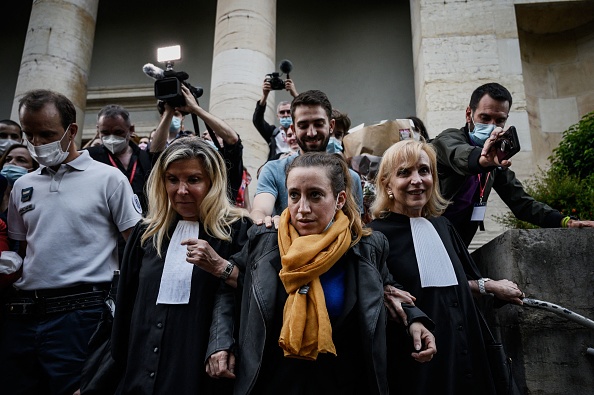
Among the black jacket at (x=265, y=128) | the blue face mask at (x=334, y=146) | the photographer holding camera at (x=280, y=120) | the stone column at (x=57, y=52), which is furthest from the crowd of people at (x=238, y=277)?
the stone column at (x=57, y=52)

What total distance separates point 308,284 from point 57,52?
880cm

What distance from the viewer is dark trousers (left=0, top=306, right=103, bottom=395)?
2564 mm

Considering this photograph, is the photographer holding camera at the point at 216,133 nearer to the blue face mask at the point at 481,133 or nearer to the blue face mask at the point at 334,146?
the blue face mask at the point at 334,146

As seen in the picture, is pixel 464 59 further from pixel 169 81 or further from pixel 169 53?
pixel 169 81

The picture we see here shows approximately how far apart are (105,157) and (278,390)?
271cm

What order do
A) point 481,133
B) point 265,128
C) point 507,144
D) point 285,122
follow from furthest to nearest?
point 265,128
point 285,122
point 481,133
point 507,144

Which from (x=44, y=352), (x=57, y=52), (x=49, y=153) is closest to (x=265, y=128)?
(x=49, y=153)

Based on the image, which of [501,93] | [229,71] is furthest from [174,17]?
[501,93]

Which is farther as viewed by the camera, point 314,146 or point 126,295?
point 314,146

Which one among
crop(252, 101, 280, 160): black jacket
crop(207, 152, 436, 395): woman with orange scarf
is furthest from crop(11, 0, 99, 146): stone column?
crop(207, 152, 436, 395): woman with orange scarf

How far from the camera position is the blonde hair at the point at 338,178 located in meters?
2.33

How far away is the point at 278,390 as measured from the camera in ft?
6.64

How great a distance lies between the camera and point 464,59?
7.30 metres

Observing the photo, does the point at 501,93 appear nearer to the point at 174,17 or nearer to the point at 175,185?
the point at 175,185
